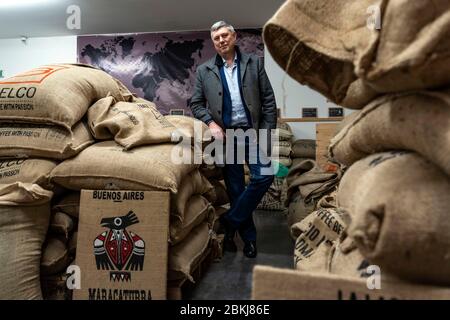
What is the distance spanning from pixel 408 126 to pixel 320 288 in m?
0.37

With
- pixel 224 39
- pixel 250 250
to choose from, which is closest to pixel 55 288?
pixel 250 250

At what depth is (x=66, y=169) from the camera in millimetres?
1722

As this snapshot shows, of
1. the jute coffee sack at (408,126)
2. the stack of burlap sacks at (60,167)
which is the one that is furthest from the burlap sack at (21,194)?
the jute coffee sack at (408,126)

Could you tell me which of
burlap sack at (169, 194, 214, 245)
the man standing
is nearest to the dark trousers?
the man standing

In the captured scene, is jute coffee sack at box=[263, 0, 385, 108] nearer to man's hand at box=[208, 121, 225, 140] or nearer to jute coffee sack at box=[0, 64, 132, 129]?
jute coffee sack at box=[0, 64, 132, 129]

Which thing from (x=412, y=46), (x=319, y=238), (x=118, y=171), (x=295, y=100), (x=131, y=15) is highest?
(x=131, y=15)

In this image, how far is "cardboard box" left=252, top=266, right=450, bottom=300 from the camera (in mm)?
672

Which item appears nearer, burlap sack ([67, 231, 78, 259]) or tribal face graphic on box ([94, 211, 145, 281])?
tribal face graphic on box ([94, 211, 145, 281])

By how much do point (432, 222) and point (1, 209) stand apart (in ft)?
5.18

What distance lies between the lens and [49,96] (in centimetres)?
176

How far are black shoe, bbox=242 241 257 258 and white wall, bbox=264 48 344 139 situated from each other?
2.88m

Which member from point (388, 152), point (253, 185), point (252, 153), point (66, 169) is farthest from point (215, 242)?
point (388, 152)

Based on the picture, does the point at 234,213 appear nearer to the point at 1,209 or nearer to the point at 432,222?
the point at 1,209

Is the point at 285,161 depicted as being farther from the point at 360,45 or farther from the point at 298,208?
the point at 360,45
